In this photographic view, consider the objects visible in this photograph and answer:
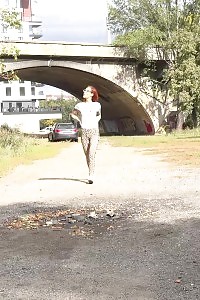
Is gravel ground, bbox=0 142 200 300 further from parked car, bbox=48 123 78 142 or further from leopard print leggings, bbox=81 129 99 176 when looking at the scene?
parked car, bbox=48 123 78 142

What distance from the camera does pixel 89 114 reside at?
1056cm

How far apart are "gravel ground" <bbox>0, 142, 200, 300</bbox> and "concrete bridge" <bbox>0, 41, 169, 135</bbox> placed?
110ft

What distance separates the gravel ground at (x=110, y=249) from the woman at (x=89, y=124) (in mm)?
1512

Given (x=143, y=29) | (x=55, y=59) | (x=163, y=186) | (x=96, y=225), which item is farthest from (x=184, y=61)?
(x=96, y=225)

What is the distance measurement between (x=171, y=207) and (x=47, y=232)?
1914 millimetres

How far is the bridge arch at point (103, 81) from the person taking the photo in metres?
45.0

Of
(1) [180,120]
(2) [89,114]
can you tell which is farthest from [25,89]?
(2) [89,114]

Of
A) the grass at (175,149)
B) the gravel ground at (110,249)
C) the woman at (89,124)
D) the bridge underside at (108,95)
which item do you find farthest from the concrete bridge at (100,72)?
the gravel ground at (110,249)

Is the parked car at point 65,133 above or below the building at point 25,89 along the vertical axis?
below

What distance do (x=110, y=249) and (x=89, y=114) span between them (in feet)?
19.5

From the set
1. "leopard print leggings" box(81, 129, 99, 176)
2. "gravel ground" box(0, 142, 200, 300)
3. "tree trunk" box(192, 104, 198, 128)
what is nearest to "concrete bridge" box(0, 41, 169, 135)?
"tree trunk" box(192, 104, 198, 128)

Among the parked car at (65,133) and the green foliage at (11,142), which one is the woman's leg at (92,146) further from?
the parked car at (65,133)

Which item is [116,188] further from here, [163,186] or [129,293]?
[129,293]

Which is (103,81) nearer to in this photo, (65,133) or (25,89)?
(65,133)
